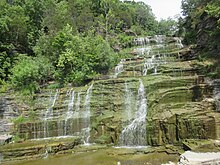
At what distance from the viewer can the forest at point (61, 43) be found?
57.0 ft

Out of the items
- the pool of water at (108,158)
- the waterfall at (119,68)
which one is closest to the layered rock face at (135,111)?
the pool of water at (108,158)

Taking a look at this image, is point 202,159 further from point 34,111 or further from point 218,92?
point 34,111

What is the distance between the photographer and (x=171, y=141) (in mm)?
11203

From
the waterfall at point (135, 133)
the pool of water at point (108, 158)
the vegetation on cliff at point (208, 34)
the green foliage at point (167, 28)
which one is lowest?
the pool of water at point (108, 158)

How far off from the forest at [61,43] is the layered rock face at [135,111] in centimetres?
187

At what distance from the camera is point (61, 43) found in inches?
814

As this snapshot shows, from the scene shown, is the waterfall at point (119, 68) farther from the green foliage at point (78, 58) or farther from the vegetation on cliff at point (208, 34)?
the vegetation on cliff at point (208, 34)

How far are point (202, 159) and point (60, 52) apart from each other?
51.8 ft

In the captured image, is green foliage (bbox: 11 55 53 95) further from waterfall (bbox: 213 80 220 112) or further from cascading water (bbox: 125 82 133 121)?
waterfall (bbox: 213 80 220 112)

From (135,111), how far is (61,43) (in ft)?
33.8

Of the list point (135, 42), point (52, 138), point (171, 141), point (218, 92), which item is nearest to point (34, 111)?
point (52, 138)

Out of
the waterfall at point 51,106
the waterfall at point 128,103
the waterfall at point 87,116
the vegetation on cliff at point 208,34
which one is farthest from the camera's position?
the waterfall at point 51,106

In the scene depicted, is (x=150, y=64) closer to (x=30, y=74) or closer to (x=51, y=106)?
(x=51, y=106)

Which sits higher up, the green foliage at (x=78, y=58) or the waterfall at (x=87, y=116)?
the green foliage at (x=78, y=58)
